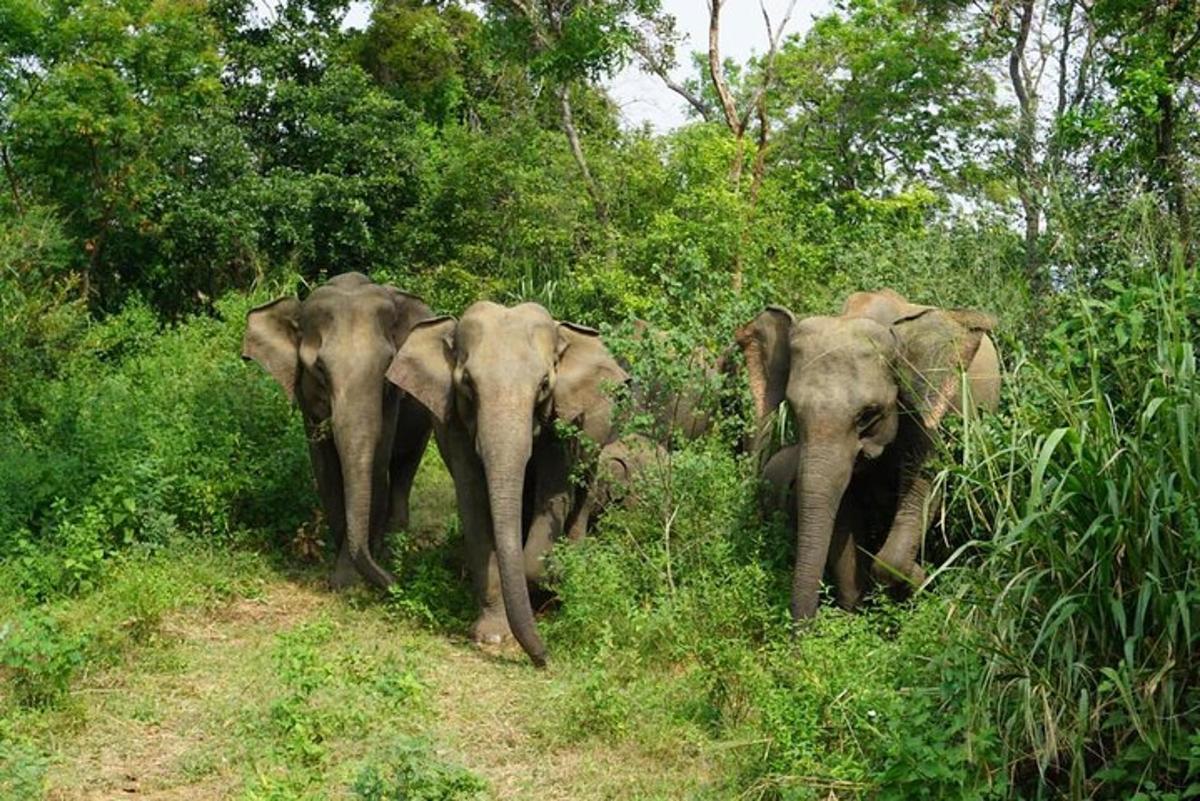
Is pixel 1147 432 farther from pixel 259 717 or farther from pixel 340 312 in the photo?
pixel 340 312

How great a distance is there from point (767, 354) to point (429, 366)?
2.13 m

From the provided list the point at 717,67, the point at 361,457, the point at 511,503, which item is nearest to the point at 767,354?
the point at 511,503

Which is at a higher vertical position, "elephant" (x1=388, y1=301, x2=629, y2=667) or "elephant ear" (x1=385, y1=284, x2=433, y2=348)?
"elephant ear" (x1=385, y1=284, x2=433, y2=348)

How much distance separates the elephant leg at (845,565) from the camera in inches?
397

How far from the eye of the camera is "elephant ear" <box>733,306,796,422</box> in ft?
34.8

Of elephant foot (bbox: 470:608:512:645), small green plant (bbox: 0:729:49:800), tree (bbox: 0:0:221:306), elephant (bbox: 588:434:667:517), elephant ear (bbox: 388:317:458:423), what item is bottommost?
small green plant (bbox: 0:729:49:800)

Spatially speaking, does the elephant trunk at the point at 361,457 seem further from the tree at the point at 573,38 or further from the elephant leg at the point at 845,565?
the tree at the point at 573,38

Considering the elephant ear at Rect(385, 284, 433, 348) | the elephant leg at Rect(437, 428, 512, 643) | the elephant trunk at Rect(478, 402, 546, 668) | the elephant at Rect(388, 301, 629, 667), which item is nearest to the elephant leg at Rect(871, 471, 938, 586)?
the elephant at Rect(388, 301, 629, 667)

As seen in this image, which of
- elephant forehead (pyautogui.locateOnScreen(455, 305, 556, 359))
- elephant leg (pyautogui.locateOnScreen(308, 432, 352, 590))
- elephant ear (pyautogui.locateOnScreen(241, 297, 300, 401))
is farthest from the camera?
elephant ear (pyautogui.locateOnScreen(241, 297, 300, 401))

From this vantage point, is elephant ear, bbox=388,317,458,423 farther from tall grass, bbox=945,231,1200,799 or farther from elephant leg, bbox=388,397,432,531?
tall grass, bbox=945,231,1200,799

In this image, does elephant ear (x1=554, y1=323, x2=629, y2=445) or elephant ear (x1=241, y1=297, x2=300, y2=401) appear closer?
elephant ear (x1=554, y1=323, x2=629, y2=445)

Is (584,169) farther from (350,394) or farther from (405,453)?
(350,394)

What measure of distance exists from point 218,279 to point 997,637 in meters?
16.3

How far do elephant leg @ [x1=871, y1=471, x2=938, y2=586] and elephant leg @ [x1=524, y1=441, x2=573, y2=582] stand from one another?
2.16 meters
